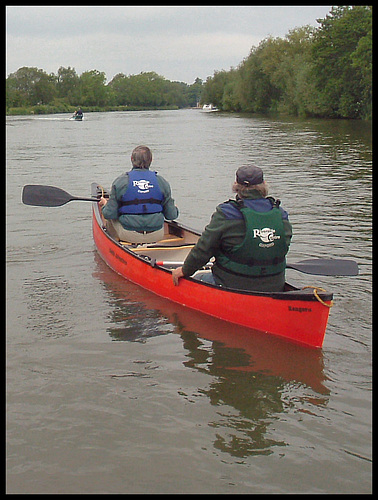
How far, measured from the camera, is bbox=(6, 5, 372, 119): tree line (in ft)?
144

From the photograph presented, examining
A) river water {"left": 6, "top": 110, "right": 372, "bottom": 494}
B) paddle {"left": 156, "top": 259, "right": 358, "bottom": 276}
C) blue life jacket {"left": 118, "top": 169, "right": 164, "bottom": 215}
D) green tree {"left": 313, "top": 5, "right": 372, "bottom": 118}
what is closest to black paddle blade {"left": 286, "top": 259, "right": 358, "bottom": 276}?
paddle {"left": 156, "top": 259, "right": 358, "bottom": 276}

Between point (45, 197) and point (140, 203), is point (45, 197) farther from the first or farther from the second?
point (140, 203)

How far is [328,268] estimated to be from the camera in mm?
6059

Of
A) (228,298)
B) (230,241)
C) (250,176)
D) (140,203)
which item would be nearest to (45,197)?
(140,203)

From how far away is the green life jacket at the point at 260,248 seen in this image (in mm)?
5297

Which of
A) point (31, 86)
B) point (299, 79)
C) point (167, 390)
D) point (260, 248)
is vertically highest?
point (31, 86)

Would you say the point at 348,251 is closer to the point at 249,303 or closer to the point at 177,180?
the point at 249,303

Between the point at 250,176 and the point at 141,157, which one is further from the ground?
the point at 141,157

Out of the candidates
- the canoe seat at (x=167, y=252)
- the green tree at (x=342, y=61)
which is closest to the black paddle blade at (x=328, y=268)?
the canoe seat at (x=167, y=252)

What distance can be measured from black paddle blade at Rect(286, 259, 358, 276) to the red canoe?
1.30 feet

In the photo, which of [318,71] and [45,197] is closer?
[45,197]

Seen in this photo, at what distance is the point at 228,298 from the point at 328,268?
1.01 m

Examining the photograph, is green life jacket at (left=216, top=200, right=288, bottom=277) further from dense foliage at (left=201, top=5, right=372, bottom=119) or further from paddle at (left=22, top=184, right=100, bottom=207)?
dense foliage at (left=201, top=5, right=372, bottom=119)

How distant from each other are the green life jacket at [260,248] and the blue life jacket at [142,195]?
2.09 meters
